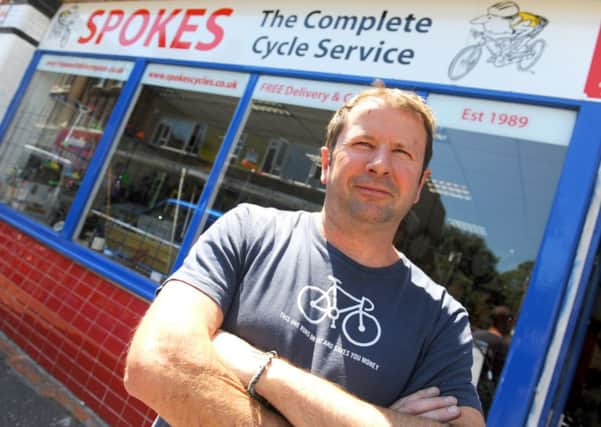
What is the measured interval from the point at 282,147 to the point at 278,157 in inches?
4.1

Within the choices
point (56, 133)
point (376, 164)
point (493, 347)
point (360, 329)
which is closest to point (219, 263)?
point (360, 329)

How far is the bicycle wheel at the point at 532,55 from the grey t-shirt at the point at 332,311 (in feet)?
6.23

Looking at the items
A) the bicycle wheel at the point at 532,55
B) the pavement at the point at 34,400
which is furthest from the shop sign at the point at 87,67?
the bicycle wheel at the point at 532,55

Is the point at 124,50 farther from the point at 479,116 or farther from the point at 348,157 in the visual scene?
the point at 348,157

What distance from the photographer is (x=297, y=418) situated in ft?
3.65

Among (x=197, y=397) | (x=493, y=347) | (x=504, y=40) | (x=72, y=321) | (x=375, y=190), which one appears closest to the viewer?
(x=197, y=397)

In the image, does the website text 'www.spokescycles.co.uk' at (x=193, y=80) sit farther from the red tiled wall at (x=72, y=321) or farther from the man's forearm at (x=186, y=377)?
the man's forearm at (x=186, y=377)

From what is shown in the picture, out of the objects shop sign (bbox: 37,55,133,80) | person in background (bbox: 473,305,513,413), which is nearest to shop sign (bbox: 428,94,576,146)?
person in background (bbox: 473,305,513,413)

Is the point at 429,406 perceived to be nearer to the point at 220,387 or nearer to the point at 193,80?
the point at 220,387

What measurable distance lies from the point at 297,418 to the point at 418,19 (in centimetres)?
288

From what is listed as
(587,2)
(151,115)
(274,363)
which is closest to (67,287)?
(151,115)

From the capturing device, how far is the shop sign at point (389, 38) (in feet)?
8.48

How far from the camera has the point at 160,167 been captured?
4.57 metres

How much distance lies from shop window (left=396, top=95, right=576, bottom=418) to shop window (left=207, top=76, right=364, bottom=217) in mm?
829
